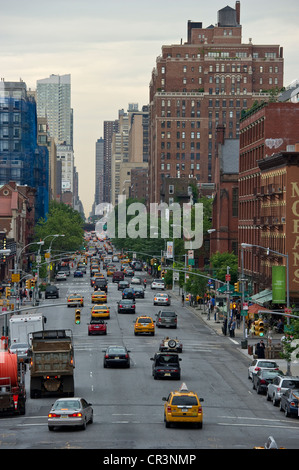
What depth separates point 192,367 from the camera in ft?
190

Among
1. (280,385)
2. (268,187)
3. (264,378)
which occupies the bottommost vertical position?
(264,378)

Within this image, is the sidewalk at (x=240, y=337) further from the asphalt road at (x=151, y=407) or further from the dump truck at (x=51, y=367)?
the dump truck at (x=51, y=367)

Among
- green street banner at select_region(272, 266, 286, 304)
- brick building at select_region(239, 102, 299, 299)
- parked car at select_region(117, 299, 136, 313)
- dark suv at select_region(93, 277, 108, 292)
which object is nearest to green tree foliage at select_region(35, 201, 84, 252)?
dark suv at select_region(93, 277, 108, 292)

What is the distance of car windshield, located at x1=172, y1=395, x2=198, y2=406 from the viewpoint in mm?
37156

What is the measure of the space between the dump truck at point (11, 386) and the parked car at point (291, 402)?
37.9 feet

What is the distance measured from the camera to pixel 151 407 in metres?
42.8

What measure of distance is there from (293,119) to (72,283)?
58.7 m

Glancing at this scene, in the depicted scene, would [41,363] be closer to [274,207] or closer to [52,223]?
[274,207]

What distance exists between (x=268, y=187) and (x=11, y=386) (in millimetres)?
49387

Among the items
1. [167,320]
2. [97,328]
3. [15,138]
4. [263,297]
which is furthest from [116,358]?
[15,138]

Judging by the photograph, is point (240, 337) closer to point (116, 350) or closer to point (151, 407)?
point (116, 350)

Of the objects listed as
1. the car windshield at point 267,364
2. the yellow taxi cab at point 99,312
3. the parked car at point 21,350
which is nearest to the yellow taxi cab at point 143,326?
the yellow taxi cab at point 99,312

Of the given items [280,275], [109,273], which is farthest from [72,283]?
[280,275]

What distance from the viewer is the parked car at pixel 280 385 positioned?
143 feet
